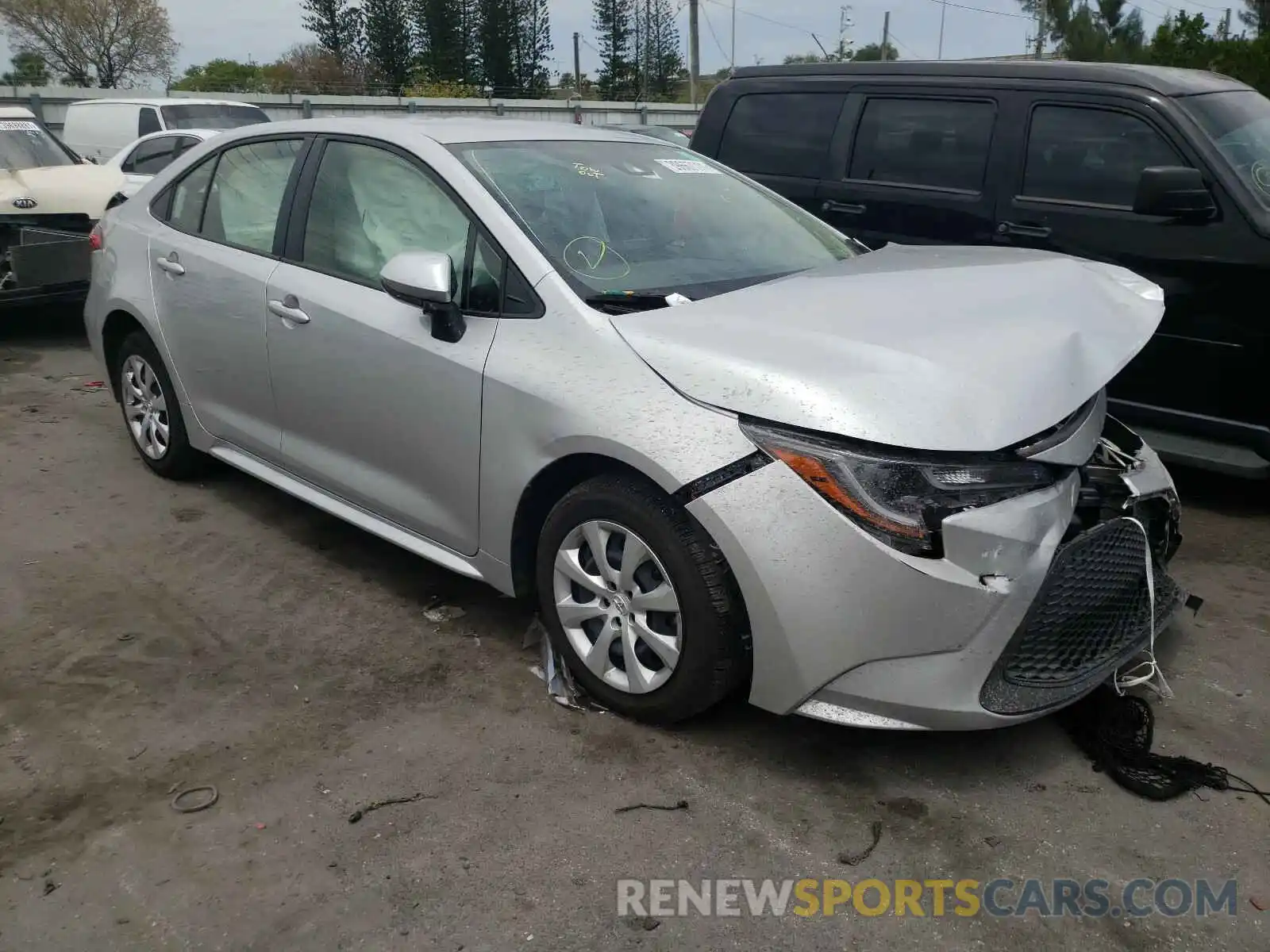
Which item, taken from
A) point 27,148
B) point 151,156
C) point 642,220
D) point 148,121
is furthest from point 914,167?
point 148,121

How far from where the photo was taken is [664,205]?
156 inches

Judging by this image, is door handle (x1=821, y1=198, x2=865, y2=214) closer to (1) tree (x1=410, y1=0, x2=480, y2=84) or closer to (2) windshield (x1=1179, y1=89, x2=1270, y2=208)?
(2) windshield (x1=1179, y1=89, x2=1270, y2=208)

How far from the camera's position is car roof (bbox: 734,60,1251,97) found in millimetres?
5152

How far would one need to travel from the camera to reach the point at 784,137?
20.6ft

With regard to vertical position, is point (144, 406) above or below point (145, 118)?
below

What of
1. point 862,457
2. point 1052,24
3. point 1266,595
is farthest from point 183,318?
point 1052,24

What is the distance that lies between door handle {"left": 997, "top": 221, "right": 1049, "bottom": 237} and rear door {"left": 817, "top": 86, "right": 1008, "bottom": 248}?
0.07m

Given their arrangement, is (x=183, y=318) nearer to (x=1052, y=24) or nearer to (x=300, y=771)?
(x=300, y=771)

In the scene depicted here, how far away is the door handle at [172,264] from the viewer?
4782 mm

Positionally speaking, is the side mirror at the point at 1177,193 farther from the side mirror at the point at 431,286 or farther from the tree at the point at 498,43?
the tree at the point at 498,43

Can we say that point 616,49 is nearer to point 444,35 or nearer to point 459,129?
point 444,35

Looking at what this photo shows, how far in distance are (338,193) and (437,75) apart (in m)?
62.5

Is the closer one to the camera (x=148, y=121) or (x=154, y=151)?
(x=154, y=151)

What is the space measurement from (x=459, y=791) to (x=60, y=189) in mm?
7307
